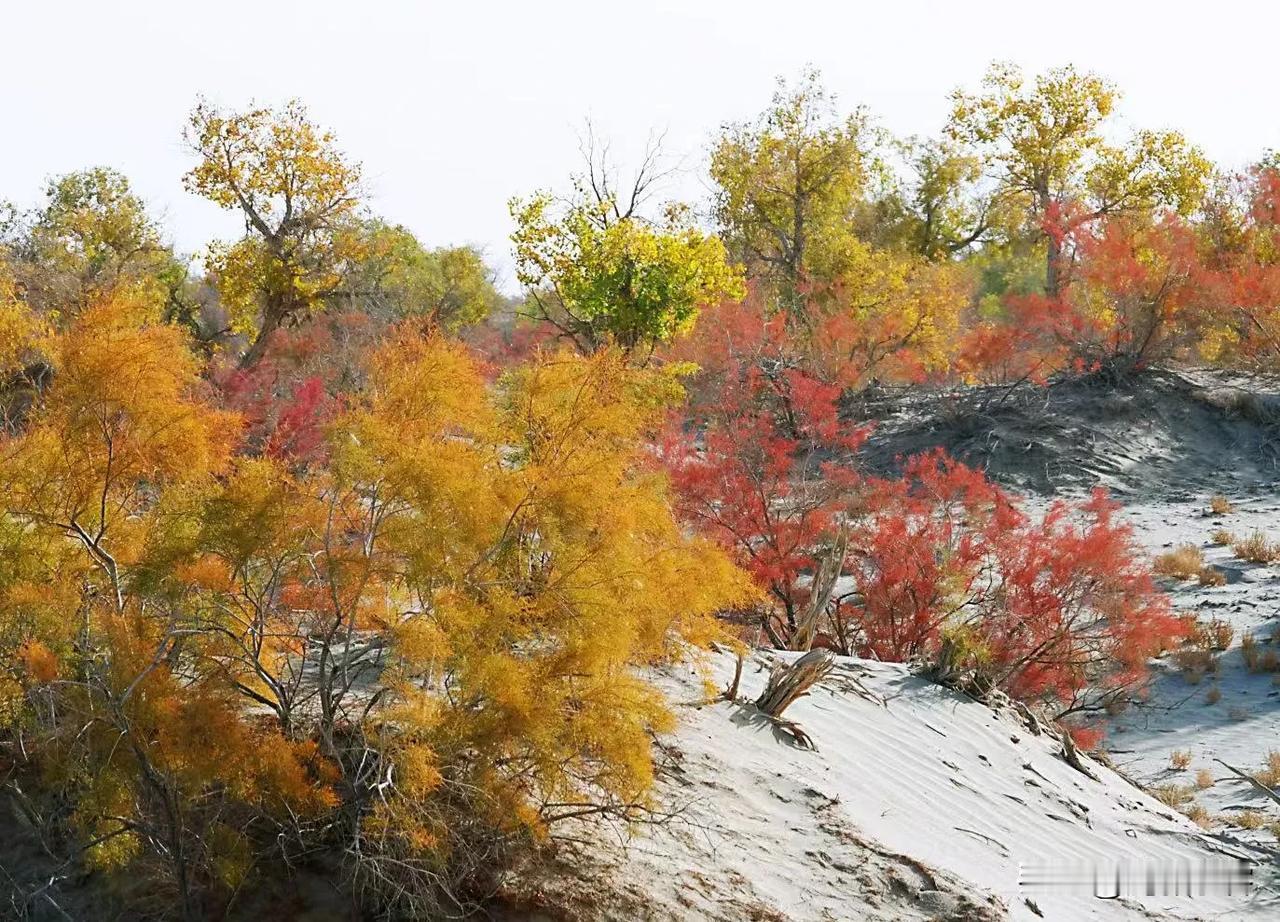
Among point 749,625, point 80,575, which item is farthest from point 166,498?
point 749,625

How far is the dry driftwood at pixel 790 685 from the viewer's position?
8742 millimetres

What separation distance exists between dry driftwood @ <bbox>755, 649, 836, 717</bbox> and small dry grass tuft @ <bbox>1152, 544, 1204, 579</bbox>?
9504mm

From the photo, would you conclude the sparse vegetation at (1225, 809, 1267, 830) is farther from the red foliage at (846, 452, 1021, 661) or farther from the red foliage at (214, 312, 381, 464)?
the red foliage at (214, 312, 381, 464)

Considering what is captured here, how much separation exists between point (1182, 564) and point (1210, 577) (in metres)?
0.43

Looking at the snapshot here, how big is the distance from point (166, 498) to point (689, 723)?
131 inches

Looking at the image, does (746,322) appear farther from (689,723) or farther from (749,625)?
(689,723)

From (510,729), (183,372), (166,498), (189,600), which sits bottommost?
(510,729)

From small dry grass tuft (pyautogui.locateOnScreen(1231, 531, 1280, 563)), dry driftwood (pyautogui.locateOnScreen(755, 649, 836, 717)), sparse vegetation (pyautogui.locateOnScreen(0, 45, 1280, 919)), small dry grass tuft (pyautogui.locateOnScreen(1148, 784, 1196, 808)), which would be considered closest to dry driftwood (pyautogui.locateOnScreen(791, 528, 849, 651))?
sparse vegetation (pyautogui.locateOnScreen(0, 45, 1280, 919))

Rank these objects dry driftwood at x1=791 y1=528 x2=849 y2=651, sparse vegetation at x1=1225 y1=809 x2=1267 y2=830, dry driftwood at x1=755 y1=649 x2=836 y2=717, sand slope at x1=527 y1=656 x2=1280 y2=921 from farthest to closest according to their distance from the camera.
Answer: dry driftwood at x1=791 y1=528 x2=849 y2=651 → sparse vegetation at x1=1225 y1=809 x2=1267 y2=830 → dry driftwood at x1=755 y1=649 x2=836 y2=717 → sand slope at x1=527 y1=656 x2=1280 y2=921

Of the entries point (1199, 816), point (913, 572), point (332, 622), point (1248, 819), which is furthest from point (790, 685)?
point (913, 572)

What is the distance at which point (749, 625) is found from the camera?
12.8m

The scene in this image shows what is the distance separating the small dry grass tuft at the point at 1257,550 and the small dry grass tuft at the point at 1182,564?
0.50 metres

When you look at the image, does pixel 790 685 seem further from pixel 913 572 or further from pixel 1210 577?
pixel 1210 577

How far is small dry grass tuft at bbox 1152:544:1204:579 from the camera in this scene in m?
16.9
